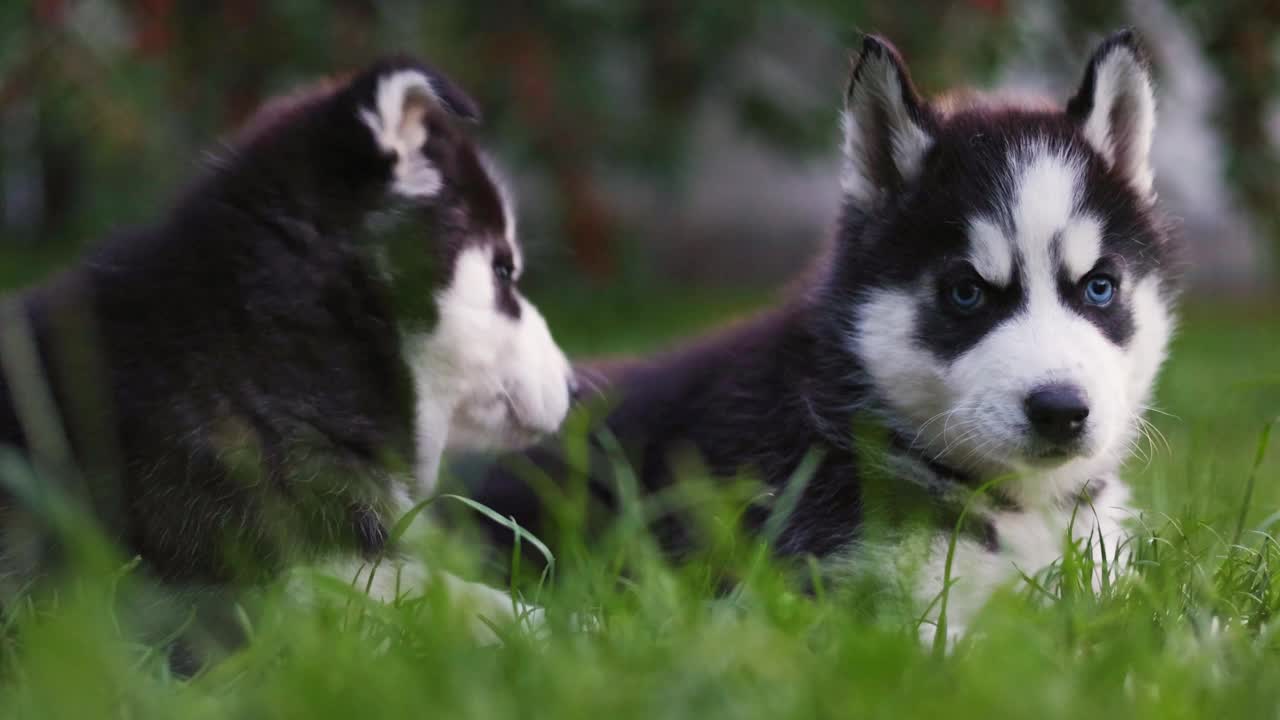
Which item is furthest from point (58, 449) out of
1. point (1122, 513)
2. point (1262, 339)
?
point (1262, 339)

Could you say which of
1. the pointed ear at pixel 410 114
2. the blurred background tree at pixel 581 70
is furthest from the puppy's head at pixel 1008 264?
the blurred background tree at pixel 581 70

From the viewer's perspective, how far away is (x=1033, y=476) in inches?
121

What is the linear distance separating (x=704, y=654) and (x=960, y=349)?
1.37 meters

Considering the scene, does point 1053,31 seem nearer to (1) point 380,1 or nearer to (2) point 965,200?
(1) point 380,1

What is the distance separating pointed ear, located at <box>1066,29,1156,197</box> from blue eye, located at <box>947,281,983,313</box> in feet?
1.75

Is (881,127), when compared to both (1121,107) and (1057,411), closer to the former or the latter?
(1121,107)

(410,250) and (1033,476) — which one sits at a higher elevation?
(410,250)

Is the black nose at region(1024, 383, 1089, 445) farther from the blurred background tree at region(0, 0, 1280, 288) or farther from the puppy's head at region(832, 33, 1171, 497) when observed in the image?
the blurred background tree at region(0, 0, 1280, 288)

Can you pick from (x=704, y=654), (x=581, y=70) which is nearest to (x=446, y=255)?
(x=704, y=654)

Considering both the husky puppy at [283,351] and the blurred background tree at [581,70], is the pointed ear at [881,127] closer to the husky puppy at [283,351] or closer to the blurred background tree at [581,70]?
the husky puppy at [283,351]

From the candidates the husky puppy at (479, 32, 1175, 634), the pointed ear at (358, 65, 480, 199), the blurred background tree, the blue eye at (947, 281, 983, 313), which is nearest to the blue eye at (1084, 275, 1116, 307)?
the husky puppy at (479, 32, 1175, 634)

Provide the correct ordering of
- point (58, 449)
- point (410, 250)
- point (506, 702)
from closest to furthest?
point (506, 702) < point (58, 449) < point (410, 250)

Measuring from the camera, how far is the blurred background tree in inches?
225

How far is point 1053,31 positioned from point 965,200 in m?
5.66
